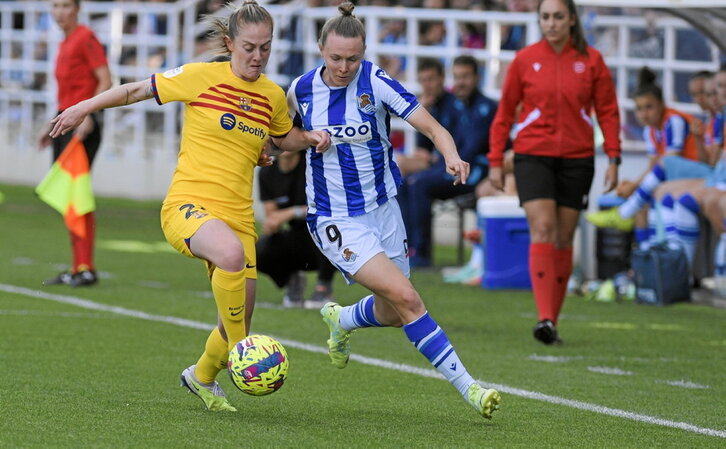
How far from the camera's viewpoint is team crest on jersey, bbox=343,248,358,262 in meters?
6.70

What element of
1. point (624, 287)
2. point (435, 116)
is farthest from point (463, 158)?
point (624, 287)

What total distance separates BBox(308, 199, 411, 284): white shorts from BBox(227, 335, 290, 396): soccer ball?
0.70 metres

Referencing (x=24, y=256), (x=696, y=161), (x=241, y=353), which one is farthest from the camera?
(x=24, y=256)

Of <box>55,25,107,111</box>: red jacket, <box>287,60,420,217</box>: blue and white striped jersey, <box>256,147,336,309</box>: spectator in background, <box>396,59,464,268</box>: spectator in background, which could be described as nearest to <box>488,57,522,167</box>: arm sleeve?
<box>256,147,336,309</box>: spectator in background

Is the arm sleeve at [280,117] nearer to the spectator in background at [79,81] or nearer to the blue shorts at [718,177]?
the spectator in background at [79,81]

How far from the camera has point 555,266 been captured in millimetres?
9727

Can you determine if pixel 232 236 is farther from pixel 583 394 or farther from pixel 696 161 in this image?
pixel 696 161

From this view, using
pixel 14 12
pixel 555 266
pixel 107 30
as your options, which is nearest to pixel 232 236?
pixel 555 266

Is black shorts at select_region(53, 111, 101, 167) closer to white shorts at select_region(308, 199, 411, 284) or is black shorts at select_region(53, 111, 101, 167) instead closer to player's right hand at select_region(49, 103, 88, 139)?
white shorts at select_region(308, 199, 411, 284)

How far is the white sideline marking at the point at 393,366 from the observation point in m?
6.43

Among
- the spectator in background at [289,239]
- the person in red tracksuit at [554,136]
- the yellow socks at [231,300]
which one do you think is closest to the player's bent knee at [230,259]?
the yellow socks at [231,300]

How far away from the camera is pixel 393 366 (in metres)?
8.25

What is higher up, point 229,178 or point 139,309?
point 229,178

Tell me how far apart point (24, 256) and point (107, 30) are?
11.9m
